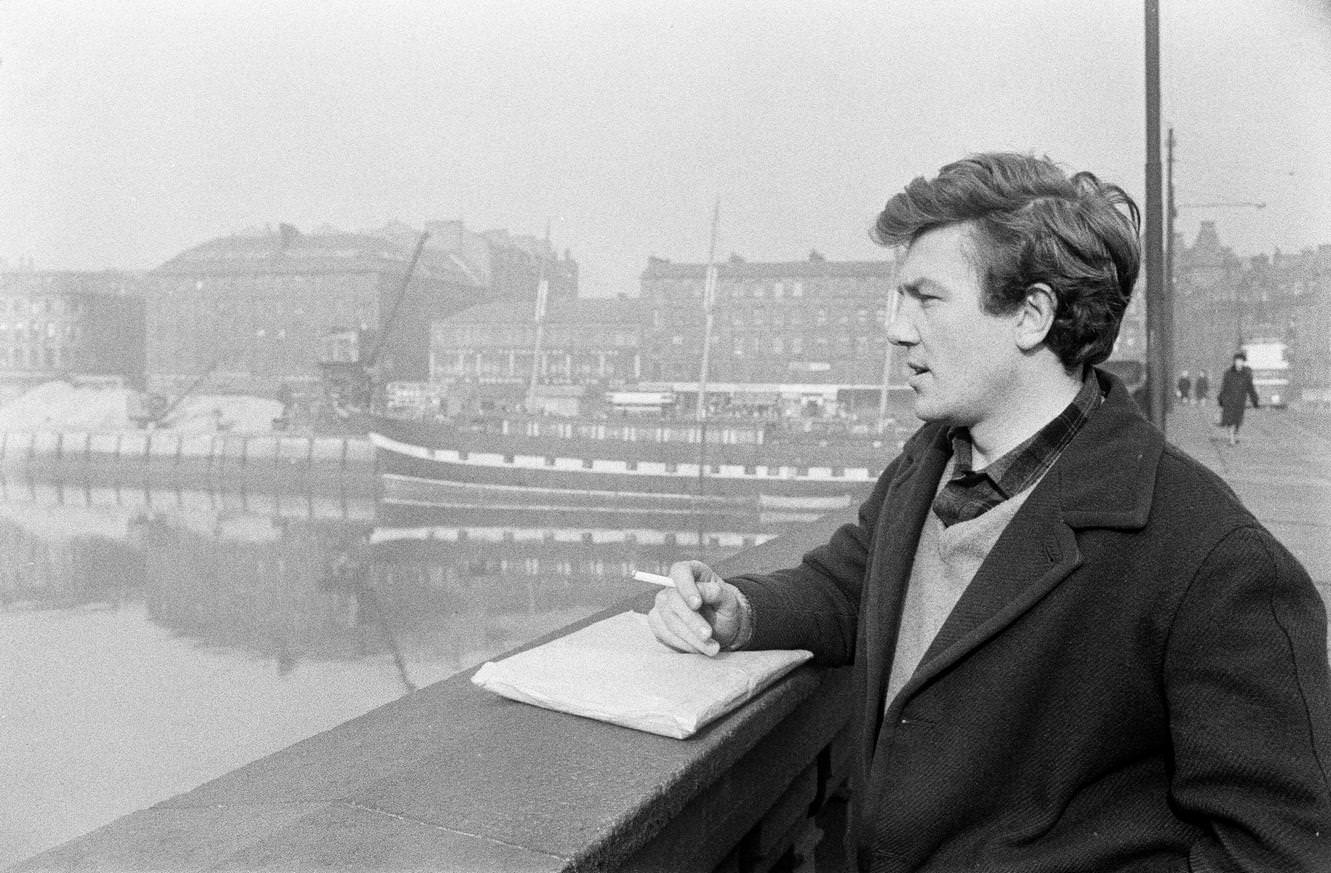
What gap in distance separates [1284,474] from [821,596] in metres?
7.06

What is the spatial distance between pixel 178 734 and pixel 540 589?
1364 centimetres

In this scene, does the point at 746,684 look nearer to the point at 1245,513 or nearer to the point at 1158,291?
the point at 1245,513

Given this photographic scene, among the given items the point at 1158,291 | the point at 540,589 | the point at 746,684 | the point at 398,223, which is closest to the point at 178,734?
the point at 540,589

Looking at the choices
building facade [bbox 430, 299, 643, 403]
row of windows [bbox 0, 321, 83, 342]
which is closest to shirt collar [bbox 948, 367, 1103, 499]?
row of windows [bbox 0, 321, 83, 342]

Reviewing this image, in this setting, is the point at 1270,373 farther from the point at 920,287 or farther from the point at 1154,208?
the point at 920,287

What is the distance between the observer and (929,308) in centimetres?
106

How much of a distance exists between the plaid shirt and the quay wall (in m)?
42.7

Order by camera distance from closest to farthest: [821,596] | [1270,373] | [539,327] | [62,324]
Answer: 1. [821,596]
2. [62,324]
3. [539,327]
4. [1270,373]

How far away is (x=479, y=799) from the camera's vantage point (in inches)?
35.5

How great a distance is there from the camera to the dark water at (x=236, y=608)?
30.8 metres

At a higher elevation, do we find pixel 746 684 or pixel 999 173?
pixel 999 173

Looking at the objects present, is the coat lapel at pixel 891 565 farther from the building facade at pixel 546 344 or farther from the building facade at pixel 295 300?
Answer: the building facade at pixel 295 300

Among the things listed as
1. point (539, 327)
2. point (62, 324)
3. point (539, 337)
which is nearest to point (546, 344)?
point (539, 327)

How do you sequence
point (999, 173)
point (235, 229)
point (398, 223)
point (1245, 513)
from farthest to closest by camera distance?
point (398, 223) → point (235, 229) → point (999, 173) → point (1245, 513)
